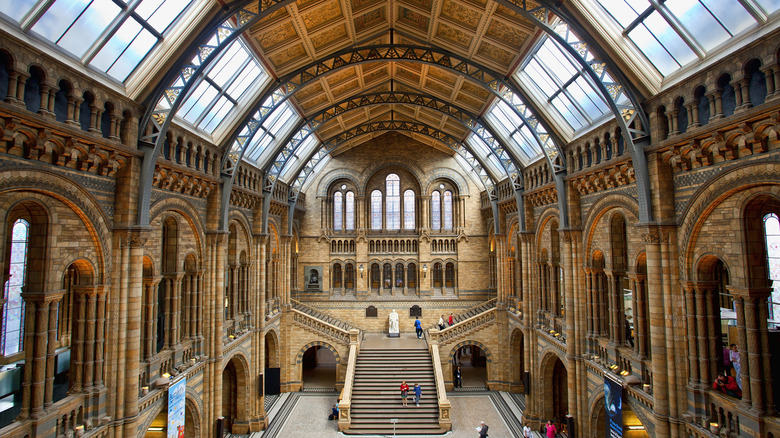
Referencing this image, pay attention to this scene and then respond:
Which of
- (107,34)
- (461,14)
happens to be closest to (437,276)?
(461,14)

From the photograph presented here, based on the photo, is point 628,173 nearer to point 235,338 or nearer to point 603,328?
point 603,328

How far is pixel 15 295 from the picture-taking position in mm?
12094

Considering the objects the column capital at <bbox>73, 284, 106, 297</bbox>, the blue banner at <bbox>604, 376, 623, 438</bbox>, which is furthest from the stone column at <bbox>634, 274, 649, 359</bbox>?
the column capital at <bbox>73, 284, 106, 297</bbox>

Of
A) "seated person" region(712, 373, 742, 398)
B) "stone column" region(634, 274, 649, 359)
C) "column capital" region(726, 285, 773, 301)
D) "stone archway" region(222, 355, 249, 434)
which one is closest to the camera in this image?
"column capital" region(726, 285, 773, 301)

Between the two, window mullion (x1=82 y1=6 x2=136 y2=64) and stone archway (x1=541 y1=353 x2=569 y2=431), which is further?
stone archway (x1=541 y1=353 x2=569 y2=431)

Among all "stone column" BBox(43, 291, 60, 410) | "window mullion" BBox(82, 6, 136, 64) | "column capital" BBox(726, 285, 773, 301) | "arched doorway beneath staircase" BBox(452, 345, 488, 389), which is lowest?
"arched doorway beneath staircase" BBox(452, 345, 488, 389)

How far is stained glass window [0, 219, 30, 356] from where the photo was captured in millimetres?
11508

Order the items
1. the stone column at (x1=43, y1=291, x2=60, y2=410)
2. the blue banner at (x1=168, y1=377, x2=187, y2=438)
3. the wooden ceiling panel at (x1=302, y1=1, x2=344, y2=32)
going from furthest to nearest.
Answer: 1. the wooden ceiling panel at (x1=302, y1=1, x2=344, y2=32)
2. the blue banner at (x1=168, y1=377, x2=187, y2=438)
3. the stone column at (x1=43, y1=291, x2=60, y2=410)

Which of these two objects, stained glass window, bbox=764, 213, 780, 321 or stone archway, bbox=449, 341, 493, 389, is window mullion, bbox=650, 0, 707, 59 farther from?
stone archway, bbox=449, 341, 493, 389

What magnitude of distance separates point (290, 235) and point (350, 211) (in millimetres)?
7134

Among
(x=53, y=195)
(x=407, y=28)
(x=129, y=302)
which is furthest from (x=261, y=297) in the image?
(x=407, y=28)

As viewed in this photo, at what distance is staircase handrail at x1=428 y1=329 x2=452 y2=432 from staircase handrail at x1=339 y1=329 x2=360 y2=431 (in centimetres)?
481

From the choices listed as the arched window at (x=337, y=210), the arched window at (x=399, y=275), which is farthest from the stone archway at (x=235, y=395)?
the arched window at (x=399, y=275)

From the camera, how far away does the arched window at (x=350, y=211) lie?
34219 mm
